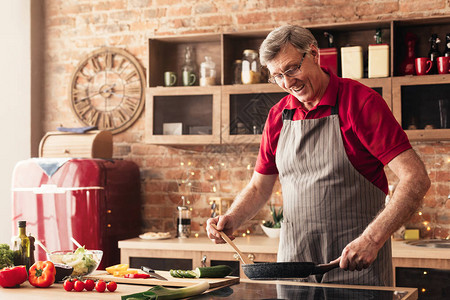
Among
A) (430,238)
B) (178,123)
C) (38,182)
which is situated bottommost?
(430,238)

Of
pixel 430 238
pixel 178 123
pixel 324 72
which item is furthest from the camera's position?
pixel 178 123

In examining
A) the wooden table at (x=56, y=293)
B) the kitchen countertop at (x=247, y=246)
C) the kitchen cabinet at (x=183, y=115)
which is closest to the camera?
the wooden table at (x=56, y=293)

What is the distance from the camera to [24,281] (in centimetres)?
228

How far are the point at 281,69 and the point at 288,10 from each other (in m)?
2.15

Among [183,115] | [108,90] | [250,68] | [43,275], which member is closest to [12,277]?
[43,275]

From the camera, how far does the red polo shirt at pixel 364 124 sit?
7.22 feet

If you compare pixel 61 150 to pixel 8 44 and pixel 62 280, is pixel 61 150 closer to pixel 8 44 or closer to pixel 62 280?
pixel 8 44

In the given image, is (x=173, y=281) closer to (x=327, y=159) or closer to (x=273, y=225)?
(x=327, y=159)

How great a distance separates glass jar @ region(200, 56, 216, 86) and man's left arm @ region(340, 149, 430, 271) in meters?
2.32

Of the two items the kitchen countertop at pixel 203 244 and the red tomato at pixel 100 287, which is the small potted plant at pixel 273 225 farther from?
the red tomato at pixel 100 287

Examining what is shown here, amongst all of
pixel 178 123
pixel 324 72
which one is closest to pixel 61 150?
pixel 178 123

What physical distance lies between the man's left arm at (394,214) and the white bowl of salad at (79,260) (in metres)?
0.98

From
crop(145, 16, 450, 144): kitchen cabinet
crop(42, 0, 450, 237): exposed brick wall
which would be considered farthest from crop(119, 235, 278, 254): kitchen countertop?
crop(145, 16, 450, 144): kitchen cabinet

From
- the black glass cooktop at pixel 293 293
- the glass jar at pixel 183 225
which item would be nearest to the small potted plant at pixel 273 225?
the glass jar at pixel 183 225
